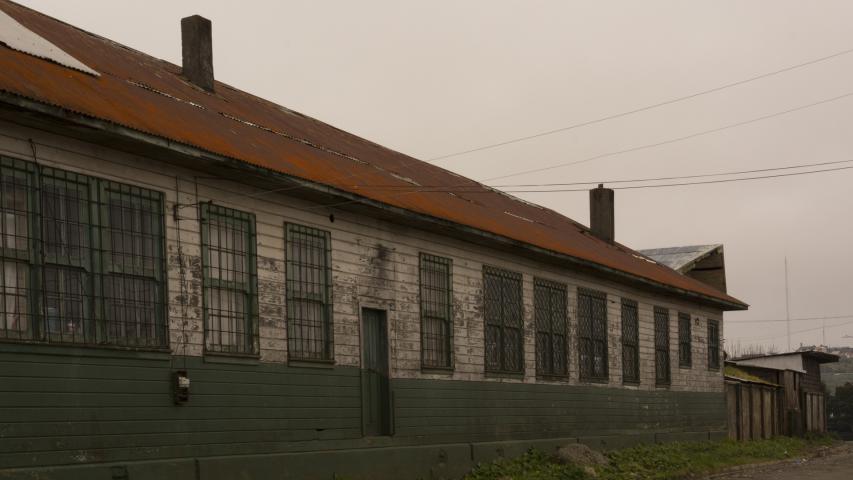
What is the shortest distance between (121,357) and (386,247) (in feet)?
20.6

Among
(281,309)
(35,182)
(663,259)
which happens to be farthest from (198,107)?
(663,259)

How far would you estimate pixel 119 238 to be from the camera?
12898 mm

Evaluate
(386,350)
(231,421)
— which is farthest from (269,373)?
(386,350)

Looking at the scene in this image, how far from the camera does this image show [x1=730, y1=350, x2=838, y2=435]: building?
39.2m

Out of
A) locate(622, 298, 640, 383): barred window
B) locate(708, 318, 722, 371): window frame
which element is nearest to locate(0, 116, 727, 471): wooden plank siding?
locate(622, 298, 640, 383): barred window

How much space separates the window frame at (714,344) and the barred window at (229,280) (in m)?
21.2

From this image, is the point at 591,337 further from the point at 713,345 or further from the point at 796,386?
the point at 796,386

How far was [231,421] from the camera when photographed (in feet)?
47.3

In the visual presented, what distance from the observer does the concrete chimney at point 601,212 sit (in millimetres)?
32844

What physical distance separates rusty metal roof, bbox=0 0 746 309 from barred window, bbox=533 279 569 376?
0.90m

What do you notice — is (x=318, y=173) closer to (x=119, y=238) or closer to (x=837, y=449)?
(x=119, y=238)

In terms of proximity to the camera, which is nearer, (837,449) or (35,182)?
(35,182)

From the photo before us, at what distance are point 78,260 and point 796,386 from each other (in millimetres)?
33230

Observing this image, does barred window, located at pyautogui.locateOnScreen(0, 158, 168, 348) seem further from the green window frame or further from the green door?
the green window frame
